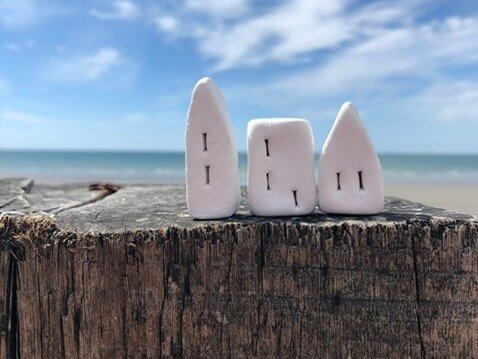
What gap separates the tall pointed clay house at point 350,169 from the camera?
5.54 feet

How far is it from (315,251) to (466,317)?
544mm

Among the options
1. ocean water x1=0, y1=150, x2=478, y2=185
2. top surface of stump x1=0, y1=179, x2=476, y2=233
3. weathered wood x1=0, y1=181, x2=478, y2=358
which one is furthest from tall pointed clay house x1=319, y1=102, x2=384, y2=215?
ocean water x1=0, y1=150, x2=478, y2=185

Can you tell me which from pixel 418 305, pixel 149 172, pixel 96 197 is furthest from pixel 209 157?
pixel 149 172

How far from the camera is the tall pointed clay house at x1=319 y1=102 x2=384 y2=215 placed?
5.54 ft

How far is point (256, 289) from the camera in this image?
59.2 inches

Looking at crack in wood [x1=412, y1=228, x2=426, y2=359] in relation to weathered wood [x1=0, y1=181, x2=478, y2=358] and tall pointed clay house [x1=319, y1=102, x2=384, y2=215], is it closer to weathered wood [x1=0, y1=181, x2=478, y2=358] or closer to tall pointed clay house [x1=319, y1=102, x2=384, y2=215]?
weathered wood [x1=0, y1=181, x2=478, y2=358]

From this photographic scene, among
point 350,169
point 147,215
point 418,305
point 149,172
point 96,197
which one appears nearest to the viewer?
point 418,305

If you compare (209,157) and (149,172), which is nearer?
(209,157)

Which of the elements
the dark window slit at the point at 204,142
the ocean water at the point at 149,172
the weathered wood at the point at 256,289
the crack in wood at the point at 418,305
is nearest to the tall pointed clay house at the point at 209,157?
the dark window slit at the point at 204,142

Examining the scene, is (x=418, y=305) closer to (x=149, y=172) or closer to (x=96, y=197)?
(x=96, y=197)

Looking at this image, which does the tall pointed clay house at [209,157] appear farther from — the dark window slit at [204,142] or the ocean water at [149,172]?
the ocean water at [149,172]

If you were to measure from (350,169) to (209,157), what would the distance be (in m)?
0.55

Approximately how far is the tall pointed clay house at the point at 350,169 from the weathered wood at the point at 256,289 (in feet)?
0.57

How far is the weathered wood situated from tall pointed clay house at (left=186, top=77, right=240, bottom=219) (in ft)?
0.57
